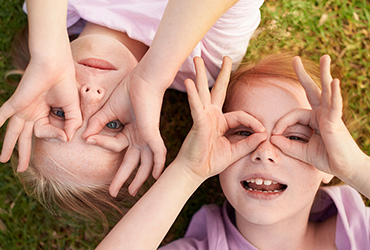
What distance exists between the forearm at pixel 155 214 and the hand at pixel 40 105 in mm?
461

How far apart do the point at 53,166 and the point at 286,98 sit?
1150mm

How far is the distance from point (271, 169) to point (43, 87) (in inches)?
42.6

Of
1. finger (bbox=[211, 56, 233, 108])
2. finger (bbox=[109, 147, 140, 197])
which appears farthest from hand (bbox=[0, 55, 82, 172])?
finger (bbox=[211, 56, 233, 108])

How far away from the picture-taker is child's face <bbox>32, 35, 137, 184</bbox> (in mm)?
1493

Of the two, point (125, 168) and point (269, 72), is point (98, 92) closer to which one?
point (125, 168)

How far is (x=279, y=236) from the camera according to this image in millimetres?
1763

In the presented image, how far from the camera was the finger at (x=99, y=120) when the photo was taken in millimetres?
1479

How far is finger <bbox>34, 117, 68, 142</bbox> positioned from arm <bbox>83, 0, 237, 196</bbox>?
0.33 feet

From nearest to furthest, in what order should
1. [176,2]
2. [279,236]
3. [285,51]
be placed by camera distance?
[176,2] < [279,236] < [285,51]

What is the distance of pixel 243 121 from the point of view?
152 cm

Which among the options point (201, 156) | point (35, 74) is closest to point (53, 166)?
point (35, 74)

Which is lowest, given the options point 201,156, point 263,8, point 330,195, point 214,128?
point 330,195

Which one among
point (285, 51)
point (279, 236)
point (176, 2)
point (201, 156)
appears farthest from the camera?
point (285, 51)

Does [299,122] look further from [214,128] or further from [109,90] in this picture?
[109,90]
